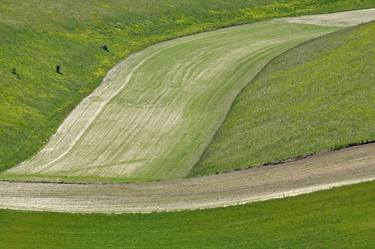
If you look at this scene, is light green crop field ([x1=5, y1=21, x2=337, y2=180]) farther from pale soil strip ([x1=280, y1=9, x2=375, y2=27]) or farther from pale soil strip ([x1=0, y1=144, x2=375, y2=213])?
pale soil strip ([x1=0, y1=144, x2=375, y2=213])

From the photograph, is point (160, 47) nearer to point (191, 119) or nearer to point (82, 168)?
point (191, 119)

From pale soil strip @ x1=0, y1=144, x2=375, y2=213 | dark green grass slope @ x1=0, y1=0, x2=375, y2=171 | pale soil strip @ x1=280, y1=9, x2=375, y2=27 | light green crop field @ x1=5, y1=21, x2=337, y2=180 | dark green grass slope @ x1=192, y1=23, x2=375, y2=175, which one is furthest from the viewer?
pale soil strip @ x1=280, y1=9, x2=375, y2=27

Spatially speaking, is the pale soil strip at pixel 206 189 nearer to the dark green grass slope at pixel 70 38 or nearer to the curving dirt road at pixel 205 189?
the curving dirt road at pixel 205 189

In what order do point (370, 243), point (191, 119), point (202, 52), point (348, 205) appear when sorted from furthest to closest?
point (202, 52)
point (191, 119)
point (348, 205)
point (370, 243)

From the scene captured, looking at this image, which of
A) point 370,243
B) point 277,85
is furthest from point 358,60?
point 370,243

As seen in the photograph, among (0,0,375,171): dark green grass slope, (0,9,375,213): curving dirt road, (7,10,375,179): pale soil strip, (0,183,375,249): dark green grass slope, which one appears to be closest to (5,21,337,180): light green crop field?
(7,10,375,179): pale soil strip

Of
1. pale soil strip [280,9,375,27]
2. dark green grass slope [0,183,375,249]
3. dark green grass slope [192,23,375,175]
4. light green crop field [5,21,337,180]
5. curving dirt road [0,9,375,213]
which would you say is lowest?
pale soil strip [280,9,375,27]
